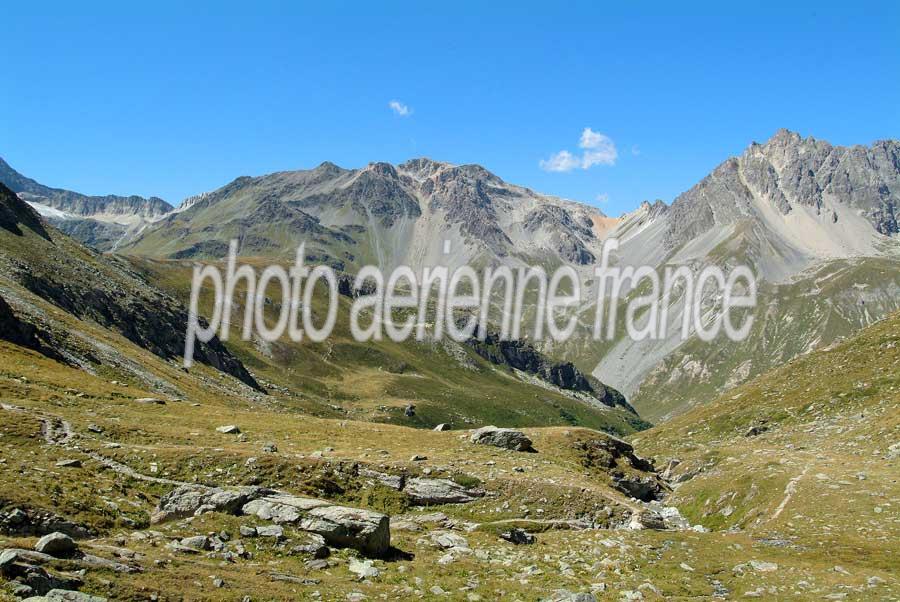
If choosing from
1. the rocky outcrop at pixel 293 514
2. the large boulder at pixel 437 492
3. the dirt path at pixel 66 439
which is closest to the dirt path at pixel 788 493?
the large boulder at pixel 437 492

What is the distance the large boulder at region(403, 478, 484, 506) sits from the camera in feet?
123

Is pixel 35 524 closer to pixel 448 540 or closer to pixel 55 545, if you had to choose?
pixel 55 545

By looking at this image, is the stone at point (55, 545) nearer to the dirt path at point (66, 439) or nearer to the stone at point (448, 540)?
the dirt path at point (66, 439)

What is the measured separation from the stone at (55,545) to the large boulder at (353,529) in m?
9.30

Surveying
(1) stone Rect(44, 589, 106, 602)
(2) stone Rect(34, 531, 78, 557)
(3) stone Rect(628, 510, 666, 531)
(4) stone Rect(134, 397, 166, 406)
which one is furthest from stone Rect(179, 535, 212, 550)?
(4) stone Rect(134, 397, 166, 406)

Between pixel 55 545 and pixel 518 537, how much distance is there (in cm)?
2140

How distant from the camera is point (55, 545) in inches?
723

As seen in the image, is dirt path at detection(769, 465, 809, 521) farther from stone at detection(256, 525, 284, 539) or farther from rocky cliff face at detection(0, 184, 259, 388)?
rocky cliff face at detection(0, 184, 259, 388)

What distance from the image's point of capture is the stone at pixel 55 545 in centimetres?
1816

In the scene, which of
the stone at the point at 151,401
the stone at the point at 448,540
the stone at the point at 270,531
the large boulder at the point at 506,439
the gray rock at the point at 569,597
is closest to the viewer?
the gray rock at the point at 569,597

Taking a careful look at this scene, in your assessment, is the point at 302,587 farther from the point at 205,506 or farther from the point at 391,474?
the point at 391,474

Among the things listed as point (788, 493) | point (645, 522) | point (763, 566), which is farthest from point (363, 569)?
point (788, 493)

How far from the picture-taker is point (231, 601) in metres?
18.0

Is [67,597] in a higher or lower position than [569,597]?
higher
